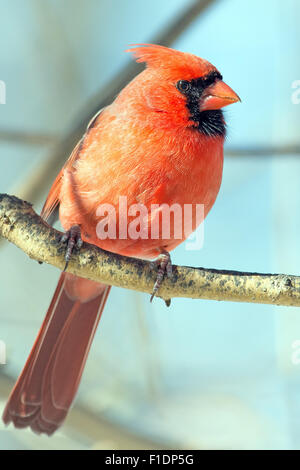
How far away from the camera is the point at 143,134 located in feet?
6.45

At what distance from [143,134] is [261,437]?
1470 mm

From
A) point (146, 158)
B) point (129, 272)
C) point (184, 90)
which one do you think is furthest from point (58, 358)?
point (184, 90)

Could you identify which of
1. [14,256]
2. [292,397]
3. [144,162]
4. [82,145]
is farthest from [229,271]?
[14,256]

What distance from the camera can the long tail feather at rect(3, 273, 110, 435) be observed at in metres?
2.33

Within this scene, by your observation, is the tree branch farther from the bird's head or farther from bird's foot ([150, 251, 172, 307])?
the bird's head

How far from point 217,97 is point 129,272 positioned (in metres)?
0.71

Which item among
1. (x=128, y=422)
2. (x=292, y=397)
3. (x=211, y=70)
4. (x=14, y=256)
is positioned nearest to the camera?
(x=211, y=70)

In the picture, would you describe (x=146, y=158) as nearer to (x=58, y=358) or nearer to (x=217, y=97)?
(x=217, y=97)

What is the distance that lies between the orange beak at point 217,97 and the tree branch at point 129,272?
1.98ft

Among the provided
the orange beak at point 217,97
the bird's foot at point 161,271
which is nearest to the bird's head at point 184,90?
the orange beak at point 217,97

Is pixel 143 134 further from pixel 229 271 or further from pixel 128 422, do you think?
pixel 128 422

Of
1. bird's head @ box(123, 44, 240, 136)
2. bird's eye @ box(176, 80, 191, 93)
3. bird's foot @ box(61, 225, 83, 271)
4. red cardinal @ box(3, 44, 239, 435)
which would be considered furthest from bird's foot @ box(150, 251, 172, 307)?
bird's eye @ box(176, 80, 191, 93)

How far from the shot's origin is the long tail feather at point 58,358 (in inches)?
91.8

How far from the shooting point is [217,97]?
6.76 feet
